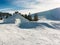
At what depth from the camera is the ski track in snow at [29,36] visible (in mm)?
5285

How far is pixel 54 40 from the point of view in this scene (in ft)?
17.8

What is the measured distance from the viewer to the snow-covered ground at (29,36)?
17.4ft

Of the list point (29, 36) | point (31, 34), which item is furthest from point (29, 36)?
point (31, 34)

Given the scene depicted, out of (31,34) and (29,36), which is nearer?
(29,36)

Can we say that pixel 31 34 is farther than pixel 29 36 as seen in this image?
Yes

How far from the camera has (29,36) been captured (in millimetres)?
5746

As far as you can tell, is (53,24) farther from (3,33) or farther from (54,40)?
(3,33)

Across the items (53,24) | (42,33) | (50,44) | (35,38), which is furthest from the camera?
(53,24)

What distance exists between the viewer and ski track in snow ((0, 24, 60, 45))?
5.29 meters

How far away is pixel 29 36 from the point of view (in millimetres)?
5746

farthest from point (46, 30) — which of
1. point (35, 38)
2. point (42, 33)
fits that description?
point (35, 38)

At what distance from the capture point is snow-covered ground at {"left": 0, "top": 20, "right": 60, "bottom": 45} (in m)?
5.29

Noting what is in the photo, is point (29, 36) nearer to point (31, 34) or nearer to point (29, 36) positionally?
point (29, 36)

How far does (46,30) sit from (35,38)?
2.96 feet
